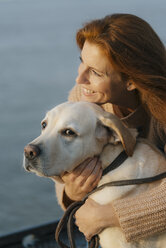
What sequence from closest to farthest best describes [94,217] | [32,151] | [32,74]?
[32,151] < [94,217] < [32,74]

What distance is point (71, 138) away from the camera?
7.14 feet

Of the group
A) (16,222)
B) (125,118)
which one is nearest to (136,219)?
(125,118)

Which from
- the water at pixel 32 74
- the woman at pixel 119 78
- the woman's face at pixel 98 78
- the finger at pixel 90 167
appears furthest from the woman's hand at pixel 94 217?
the water at pixel 32 74

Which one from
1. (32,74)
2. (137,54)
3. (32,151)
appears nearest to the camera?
(32,151)

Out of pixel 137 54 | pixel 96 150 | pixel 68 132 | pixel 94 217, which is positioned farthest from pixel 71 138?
pixel 137 54

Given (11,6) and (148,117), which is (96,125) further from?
(11,6)

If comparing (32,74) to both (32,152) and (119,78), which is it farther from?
(32,152)

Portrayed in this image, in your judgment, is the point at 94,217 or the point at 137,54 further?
the point at 137,54

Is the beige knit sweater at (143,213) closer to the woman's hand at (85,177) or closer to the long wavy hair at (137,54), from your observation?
the woman's hand at (85,177)

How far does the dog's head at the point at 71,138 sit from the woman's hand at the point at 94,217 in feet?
0.67

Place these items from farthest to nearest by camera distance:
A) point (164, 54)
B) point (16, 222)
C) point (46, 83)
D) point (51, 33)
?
point (51, 33) → point (46, 83) → point (16, 222) → point (164, 54)

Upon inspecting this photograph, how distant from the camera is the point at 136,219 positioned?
2.16m

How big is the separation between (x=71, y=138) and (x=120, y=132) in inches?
8.8

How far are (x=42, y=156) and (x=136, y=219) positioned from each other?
512mm
